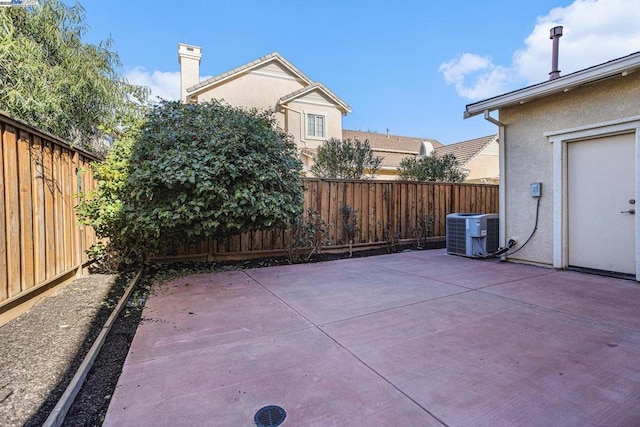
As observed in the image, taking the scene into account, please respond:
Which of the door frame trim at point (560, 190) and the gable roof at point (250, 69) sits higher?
the gable roof at point (250, 69)

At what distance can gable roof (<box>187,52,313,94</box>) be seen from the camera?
1359 cm

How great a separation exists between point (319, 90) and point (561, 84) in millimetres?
11141

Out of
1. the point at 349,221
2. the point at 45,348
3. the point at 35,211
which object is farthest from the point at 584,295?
the point at 35,211

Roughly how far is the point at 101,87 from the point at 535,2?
30.1 ft

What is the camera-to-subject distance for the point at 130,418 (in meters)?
1.84

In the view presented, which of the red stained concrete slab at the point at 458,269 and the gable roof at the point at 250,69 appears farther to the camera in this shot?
the gable roof at the point at 250,69

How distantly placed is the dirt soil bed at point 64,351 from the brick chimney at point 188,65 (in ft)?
39.3

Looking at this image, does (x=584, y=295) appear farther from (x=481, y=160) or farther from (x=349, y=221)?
(x=481, y=160)

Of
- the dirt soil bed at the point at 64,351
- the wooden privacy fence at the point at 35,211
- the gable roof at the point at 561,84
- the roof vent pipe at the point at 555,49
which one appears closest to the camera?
the dirt soil bed at the point at 64,351

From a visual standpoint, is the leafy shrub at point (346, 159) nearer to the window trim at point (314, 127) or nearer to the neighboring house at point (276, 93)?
the neighboring house at point (276, 93)

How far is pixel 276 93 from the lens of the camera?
1493 cm

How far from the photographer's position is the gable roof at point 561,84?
4.33 meters

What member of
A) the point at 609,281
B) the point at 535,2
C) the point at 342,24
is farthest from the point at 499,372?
the point at 342,24

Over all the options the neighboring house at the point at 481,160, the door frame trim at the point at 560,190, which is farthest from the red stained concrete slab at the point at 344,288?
the neighboring house at the point at 481,160
